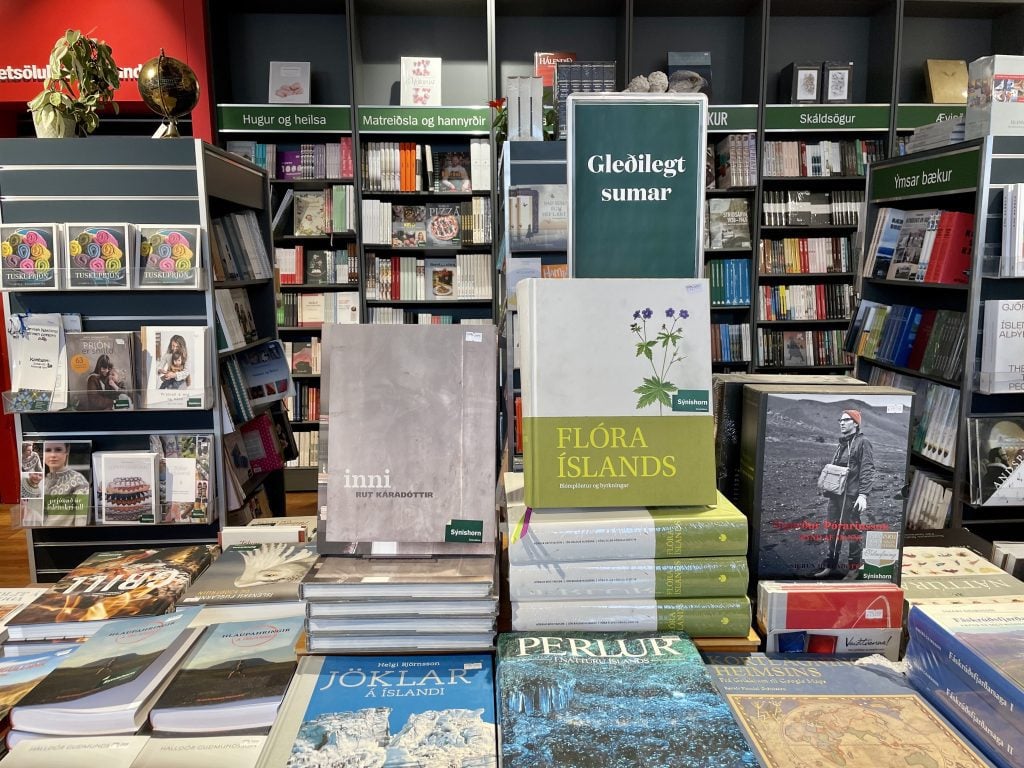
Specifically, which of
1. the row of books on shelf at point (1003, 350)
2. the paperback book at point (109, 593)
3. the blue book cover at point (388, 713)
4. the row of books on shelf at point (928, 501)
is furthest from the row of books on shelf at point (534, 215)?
the blue book cover at point (388, 713)

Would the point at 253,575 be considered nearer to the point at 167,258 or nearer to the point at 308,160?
the point at 167,258

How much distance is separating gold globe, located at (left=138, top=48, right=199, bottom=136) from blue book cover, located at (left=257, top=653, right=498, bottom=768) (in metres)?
2.27

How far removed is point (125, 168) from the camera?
2.58 meters

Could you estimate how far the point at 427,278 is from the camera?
5043 mm

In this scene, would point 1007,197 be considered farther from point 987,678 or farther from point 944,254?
point 987,678

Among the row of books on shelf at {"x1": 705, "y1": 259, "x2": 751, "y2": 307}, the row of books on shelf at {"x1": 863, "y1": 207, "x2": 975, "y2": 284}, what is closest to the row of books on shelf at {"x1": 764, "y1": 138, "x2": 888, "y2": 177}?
the row of books on shelf at {"x1": 705, "y1": 259, "x2": 751, "y2": 307}

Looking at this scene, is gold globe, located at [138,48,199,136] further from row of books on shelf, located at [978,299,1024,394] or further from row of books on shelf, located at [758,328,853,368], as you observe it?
row of books on shelf, located at [758,328,853,368]

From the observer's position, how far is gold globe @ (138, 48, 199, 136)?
2.58 metres

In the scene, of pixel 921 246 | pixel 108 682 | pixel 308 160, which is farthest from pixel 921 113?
pixel 108 682

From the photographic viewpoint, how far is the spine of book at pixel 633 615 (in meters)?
1.16

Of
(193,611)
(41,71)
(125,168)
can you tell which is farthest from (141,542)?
(41,71)

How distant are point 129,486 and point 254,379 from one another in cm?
73

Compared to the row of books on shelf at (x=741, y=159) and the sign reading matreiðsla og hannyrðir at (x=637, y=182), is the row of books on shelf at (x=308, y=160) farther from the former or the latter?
the sign reading matreiðsla og hannyrðir at (x=637, y=182)

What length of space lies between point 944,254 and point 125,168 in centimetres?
318
